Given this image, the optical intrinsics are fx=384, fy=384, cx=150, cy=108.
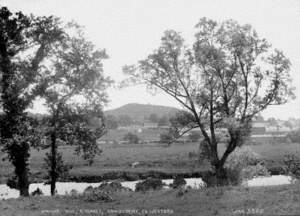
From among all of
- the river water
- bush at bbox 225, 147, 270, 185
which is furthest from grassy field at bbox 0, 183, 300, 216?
the river water

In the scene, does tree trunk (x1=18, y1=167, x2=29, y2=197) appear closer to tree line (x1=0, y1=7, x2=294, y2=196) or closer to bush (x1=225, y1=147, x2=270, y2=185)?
tree line (x1=0, y1=7, x2=294, y2=196)

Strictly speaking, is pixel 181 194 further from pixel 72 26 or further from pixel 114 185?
pixel 72 26

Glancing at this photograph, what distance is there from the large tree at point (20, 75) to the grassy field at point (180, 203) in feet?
18.4

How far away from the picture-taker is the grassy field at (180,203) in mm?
14008

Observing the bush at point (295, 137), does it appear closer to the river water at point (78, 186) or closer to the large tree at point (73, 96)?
the river water at point (78, 186)

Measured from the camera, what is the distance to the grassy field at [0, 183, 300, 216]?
14.0 m

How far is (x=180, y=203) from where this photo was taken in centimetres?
1644

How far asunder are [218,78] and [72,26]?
10.8m

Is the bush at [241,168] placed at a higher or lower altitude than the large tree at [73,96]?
lower

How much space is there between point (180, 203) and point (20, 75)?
13.7 m

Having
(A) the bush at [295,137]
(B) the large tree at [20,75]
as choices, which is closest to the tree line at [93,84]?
(B) the large tree at [20,75]

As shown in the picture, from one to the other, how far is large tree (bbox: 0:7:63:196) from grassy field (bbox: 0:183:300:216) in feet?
18.4

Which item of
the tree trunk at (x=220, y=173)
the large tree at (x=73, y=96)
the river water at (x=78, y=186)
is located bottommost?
the river water at (x=78, y=186)

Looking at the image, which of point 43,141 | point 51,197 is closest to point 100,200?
point 51,197
